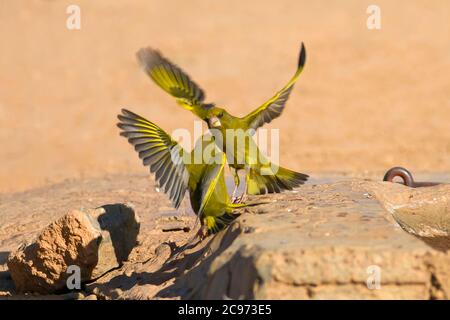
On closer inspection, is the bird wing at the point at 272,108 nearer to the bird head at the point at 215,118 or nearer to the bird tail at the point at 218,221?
the bird head at the point at 215,118

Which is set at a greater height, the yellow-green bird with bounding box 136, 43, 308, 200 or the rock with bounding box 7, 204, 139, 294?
the yellow-green bird with bounding box 136, 43, 308, 200

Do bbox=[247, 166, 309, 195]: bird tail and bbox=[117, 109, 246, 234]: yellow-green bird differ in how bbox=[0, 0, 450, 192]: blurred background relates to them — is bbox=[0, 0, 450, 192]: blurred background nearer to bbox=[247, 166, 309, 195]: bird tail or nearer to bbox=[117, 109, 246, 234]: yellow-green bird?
bbox=[247, 166, 309, 195]: bird tail

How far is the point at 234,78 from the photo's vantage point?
13.4 m

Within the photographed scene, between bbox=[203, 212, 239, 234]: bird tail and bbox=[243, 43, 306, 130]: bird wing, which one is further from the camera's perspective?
bbox=[243, 43, 306, 130]: bird wing

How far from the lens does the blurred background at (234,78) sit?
10.9 m

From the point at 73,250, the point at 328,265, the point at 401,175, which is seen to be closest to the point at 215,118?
the point at 73,250

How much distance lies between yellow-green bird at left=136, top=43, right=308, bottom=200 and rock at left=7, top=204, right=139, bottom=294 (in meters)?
0.84

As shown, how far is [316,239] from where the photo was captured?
3943 mm

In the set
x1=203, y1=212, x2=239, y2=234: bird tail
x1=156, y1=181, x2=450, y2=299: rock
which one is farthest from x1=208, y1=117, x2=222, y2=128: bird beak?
x1=156, y1=181, x2=450, y2=299: rock

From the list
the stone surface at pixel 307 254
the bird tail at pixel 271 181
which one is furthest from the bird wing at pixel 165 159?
the bird tail at pixel 271 181

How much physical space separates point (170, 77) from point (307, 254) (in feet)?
6.54

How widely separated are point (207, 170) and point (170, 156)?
219 mm

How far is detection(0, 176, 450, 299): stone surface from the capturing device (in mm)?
3693
